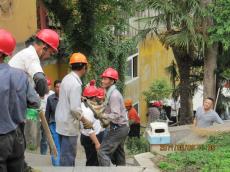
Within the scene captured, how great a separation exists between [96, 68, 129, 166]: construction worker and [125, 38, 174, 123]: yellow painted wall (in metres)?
20.9

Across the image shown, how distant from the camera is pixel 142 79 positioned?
1211 inches

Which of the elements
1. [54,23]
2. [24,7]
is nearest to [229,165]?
[24,7]

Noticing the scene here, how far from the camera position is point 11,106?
5020mm

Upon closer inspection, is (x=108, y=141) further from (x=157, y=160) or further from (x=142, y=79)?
(x=142, y=79)

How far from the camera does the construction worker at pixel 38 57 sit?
235 inches

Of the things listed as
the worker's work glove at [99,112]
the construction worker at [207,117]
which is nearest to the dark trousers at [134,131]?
the construction worker at [207,117]

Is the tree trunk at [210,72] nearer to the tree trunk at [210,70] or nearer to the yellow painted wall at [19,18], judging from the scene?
the tree trunk at [210,70]

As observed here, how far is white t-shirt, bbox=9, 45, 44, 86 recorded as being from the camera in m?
6.11

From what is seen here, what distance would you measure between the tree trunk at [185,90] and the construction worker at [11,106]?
12078 mm

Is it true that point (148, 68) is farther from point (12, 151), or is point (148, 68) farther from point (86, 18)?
point (12, 151)

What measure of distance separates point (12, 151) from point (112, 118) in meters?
3.29

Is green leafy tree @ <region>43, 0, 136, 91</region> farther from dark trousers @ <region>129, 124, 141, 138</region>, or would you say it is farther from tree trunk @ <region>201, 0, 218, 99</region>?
dark trousers @ <region>129, 124, 141, 138</region>
